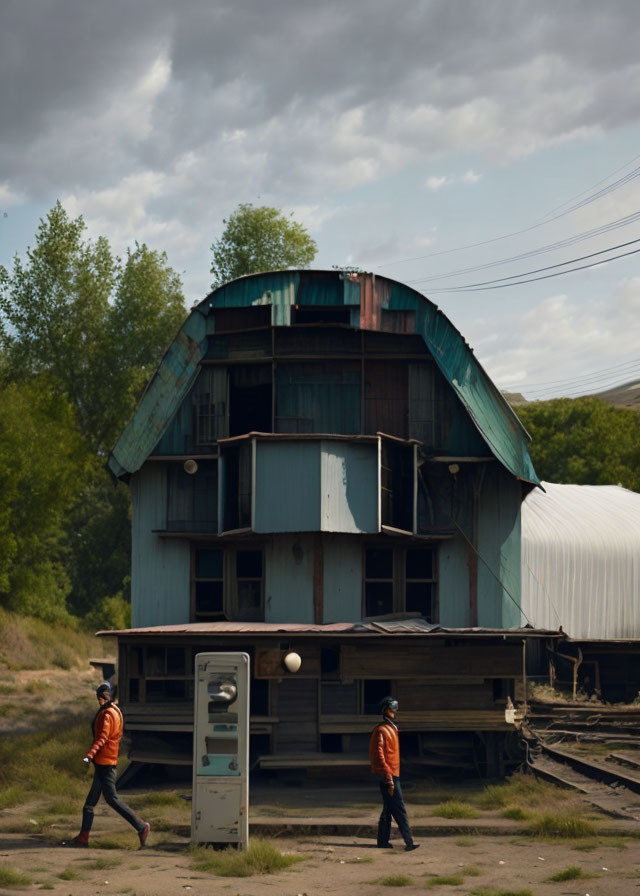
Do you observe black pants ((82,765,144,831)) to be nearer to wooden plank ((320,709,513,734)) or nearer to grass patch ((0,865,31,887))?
grass patch ((0,865,31,887))

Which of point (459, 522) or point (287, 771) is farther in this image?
point (459, 522)

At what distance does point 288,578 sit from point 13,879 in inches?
494

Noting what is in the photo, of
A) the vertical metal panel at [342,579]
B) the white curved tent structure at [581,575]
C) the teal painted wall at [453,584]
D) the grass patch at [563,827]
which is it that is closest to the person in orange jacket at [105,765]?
the grass patch at [563,827]

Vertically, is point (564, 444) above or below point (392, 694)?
above

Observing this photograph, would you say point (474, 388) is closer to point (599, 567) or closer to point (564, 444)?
point (599, 567)

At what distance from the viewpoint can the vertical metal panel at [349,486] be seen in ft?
78.4

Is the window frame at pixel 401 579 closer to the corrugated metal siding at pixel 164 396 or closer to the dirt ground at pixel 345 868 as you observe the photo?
the corrugated metal siding at pixel 164 396

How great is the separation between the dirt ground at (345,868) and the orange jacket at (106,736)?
47.0 inches

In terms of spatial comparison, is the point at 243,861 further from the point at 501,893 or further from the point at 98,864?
the point at 501,893

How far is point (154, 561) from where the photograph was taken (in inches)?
1042

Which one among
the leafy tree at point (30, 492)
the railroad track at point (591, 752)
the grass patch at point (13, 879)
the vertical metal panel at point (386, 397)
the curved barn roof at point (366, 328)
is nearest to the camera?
the grass patch at point (13, 879)

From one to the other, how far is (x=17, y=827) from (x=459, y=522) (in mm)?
12037

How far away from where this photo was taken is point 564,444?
69375mm

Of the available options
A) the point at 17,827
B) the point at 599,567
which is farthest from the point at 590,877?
the point at 599,567
